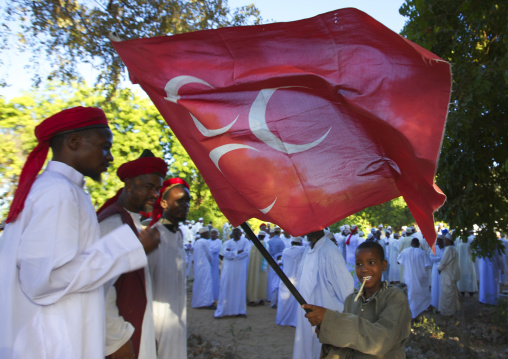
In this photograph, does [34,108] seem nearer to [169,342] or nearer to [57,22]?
[57,22]

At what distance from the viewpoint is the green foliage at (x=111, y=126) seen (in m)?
6.86

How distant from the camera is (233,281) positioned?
41.3 feet

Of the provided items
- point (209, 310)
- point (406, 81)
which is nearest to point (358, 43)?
point (406, 81)

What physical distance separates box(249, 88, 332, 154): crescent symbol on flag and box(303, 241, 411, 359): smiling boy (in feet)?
2.94

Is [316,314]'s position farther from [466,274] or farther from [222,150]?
[466,274]

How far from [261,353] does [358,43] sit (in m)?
6.95

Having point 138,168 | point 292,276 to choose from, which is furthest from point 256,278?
point 138,168

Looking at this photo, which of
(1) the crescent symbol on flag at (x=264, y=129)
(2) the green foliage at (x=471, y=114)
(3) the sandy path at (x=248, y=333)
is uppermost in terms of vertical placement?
(2) the green foliage at (x=471, y=114)

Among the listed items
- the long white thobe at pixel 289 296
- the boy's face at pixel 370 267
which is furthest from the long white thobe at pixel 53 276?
the long white thobe at pixel 289 296

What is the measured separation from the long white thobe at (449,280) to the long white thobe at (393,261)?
683 centimetres

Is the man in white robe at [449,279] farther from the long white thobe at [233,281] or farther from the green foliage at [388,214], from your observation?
the green foliage at [388,214]

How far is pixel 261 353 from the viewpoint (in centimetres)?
838

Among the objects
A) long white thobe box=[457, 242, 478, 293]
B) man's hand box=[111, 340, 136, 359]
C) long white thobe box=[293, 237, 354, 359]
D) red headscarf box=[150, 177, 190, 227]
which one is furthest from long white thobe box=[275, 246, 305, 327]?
man's hand box=[111, 340, 136, 359]

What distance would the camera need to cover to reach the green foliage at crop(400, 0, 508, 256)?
18.5 feet
